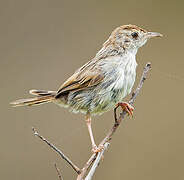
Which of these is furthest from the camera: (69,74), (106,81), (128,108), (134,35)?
(69,74)

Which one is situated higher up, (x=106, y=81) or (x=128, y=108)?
(x=106, y=81)

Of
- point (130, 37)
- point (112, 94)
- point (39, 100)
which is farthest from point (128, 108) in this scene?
point (39, 100)

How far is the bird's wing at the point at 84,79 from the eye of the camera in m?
3.14

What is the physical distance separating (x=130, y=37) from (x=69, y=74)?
1.84 m

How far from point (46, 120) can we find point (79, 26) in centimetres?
104

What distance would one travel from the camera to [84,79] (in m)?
3.16

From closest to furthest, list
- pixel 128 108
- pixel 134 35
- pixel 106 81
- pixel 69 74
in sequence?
pixel 128 108 < pixel 106 81 < pixel 134 35 < pixel 69 74

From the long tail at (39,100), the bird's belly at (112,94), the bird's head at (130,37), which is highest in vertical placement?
the bird's head at (130,37)

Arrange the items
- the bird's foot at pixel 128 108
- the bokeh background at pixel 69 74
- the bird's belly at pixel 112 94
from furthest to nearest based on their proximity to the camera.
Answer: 1. the bokeh background at pixel 69 74
2. the bird's belly at pixel 112 94
3. the bird's foot at pixel 128 108

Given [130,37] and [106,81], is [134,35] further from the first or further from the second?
[106,81]

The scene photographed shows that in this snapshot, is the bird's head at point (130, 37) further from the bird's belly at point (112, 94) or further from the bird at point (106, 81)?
the bird's belly at point (112, 94)

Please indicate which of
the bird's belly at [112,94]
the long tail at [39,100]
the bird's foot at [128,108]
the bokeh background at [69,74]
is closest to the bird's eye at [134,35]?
the bird's belly at [112,94]

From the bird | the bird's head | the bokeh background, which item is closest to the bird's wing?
the bird

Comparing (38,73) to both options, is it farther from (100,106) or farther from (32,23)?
(100,106)
